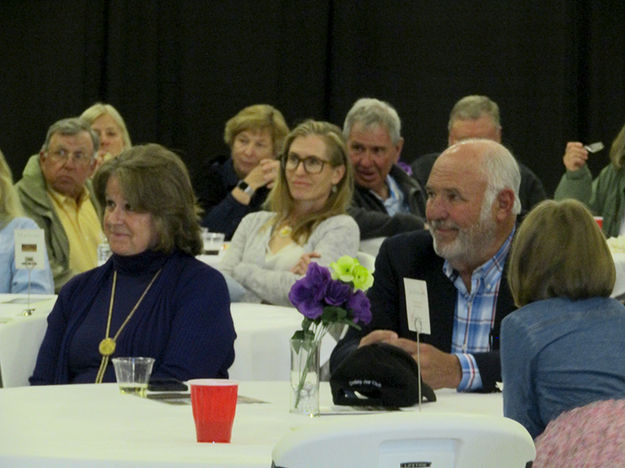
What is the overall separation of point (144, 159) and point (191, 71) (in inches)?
238

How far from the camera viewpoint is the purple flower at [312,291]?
2623 mm

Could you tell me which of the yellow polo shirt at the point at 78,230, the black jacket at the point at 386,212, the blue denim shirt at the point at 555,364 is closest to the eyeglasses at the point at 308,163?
the black jacket at the point at 386,212

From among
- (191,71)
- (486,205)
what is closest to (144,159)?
(486,205)

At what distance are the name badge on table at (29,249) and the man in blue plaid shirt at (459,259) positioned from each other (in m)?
1.79

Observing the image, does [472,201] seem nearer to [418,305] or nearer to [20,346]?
[418,305]

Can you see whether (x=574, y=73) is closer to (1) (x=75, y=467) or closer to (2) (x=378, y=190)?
(2) (x=378, y=190)

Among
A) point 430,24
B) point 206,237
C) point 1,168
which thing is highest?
point 430,24

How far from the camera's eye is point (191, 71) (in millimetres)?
9594

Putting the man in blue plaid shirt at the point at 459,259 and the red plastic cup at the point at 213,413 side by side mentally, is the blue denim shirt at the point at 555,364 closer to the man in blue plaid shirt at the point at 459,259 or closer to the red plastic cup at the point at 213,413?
the man in blue plaid shirt at the point at 459,259

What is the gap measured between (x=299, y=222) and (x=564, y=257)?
276 centimetres

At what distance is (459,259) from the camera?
354cm

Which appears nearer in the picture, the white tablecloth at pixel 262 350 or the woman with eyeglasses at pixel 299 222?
the white tablecloth at pixel 262 350

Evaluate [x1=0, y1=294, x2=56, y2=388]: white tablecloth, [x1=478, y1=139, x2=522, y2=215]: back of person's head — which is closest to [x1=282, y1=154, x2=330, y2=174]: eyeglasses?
[x1=478, y1=139, x2=522, y2=215]: back of person's head

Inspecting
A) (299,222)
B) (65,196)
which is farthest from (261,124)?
(299,222)
